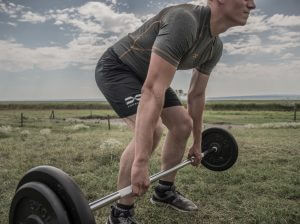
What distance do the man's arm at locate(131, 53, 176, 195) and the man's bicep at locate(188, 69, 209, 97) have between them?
1193mm

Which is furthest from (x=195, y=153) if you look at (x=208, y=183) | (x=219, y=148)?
(x=208, y=183)

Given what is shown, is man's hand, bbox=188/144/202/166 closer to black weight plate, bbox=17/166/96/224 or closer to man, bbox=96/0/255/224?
man, bbox=96/0/255/224

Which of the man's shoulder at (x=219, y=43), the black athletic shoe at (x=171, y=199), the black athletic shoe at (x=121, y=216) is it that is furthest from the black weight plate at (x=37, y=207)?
the man's shoulder at (x=219, y=43)

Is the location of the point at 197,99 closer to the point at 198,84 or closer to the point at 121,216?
the point at 198,84

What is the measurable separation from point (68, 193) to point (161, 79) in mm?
838

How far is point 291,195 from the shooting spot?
12.4 ft

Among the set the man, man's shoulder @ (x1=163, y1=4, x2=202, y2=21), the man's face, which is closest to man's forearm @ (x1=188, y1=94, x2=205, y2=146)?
the man

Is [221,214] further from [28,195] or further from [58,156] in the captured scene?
[58,156]

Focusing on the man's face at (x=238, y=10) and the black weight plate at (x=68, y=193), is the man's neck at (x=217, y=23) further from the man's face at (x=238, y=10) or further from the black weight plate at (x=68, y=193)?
the black weight plate at (x=68, y=193)

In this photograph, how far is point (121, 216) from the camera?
275cm

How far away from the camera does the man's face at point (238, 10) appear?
235 cm

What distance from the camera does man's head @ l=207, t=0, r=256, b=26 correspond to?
2.35m

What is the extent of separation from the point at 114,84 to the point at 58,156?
12.8 ft

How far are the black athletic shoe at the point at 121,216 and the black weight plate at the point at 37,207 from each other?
93 centimetres
